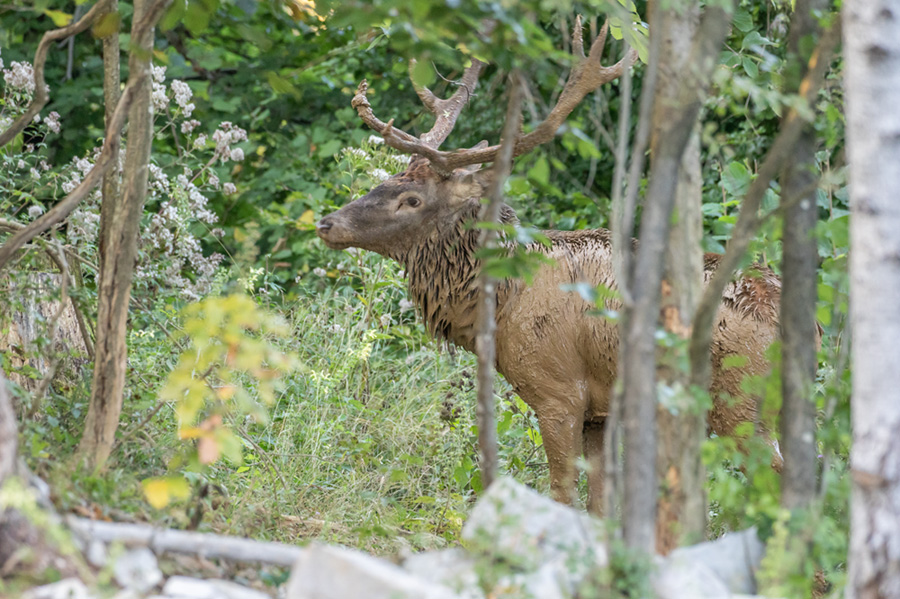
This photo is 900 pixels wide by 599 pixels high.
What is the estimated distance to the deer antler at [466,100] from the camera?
4.45 m

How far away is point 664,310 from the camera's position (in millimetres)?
2680

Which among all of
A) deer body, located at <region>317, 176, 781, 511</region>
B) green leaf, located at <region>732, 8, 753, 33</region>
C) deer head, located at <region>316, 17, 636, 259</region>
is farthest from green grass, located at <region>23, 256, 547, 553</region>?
green leaf, located at <region>732, 8, 753, 33</region>

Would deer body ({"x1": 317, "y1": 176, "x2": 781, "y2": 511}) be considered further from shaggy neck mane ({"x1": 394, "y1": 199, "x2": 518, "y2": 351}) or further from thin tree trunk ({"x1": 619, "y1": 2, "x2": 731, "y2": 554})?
thin tree trunk ({"x1": 619, "y1": 2, "x2": 731, "y2": 554})

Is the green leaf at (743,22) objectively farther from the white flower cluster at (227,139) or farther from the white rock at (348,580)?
the white rock at (348,580)

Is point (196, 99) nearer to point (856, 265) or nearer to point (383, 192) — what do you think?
point (383, 192)

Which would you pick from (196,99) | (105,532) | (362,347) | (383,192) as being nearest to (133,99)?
(105,532)

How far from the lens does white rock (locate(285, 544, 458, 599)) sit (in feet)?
6.91

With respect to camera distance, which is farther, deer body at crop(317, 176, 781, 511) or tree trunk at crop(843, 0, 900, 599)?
deer body at crop(317, 176, 781, 511)

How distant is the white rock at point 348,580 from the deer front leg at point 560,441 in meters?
2.61

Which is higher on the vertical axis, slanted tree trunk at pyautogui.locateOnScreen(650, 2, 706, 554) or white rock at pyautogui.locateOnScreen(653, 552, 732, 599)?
slanted tree trunk at pyautogui.locateOnScreen(650, 2, 706, 554)

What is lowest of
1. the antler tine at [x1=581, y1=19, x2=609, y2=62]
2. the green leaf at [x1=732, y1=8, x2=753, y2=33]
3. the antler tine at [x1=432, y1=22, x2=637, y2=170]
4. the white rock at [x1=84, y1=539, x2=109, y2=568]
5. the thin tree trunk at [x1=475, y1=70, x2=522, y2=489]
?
the white rock at [x1=84, y1=539, x2=109, y2=568]

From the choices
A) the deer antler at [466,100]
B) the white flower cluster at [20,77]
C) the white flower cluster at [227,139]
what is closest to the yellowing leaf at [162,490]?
the deer antler at [466,100]

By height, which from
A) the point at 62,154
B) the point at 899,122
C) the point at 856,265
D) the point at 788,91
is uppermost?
the point at 62,154

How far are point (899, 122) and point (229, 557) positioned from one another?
2.02 m
